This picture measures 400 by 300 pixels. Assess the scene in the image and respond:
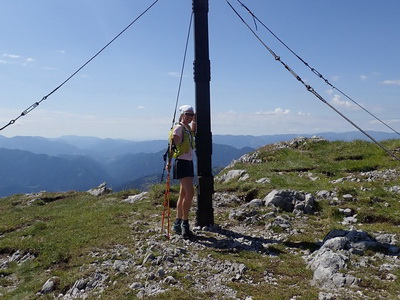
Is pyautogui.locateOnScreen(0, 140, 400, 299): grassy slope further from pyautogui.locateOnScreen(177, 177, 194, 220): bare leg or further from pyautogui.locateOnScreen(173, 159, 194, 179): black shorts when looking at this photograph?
pyautogui.locateOnScreen(173, 159, 194, 179): black shorts

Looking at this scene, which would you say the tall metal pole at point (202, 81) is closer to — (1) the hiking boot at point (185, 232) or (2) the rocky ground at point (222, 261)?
(1) the hiking boot at point (185, 232)

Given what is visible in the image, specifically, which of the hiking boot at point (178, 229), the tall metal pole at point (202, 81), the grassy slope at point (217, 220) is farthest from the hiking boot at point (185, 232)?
the tall metal pole at point (202, 81)

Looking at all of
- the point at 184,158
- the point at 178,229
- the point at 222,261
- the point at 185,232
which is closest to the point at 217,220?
the point at 178,229

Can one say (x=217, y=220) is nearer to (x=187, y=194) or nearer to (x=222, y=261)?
(x=187, y=194)

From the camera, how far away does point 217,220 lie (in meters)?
11.8

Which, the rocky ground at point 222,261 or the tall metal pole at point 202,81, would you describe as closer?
the rocky ground at point 222,261

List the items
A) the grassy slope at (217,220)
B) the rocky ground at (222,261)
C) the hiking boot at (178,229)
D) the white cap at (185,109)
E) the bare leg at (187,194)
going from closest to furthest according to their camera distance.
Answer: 1. the rocky ground at (222,261)
2. the grassy slope at (217,220)
3. the bare leg at (187,194)
4. the white cap at (185,109)
5. the hiking boot at (178,229)

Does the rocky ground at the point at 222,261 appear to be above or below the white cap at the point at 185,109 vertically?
below

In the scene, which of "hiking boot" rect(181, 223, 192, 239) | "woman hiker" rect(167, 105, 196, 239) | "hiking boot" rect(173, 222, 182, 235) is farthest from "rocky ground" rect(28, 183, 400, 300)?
"woman hiker" rect(167, 105, 196, 239)

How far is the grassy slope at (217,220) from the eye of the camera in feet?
24.6

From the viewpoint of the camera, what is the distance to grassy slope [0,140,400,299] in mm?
7504

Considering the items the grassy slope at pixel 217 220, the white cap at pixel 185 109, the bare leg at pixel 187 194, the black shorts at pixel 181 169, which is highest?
the white cap at pixel 185 109

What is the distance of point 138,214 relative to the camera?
13.5 metres

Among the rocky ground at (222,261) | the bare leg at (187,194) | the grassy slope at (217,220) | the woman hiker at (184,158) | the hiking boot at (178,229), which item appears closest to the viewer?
the rocky ground at (222,261)
